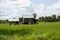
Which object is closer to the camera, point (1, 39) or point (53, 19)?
point (1, 39)

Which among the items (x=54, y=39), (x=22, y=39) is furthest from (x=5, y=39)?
(x=54, y=39)

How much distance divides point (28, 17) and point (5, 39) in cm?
6048

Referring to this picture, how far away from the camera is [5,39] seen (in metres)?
20.4

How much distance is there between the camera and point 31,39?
1961 cm

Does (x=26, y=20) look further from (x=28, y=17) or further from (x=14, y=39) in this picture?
(x=14, y=39)

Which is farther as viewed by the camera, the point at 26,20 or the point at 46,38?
the point at 26,20

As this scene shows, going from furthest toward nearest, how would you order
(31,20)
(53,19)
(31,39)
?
(53,19), (31,20), (31,39)

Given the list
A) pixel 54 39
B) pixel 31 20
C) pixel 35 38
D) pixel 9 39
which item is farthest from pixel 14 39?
pixel 31 20

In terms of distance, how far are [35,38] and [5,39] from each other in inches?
113

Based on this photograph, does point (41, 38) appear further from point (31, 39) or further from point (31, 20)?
point (31, 20)

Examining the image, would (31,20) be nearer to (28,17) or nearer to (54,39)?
(28,17)

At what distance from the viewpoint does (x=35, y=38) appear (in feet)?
65.7

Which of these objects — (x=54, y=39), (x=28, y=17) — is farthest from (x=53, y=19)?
(x=54, y=39)

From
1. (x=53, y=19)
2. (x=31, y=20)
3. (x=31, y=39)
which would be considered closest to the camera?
(x=31, y=39)
